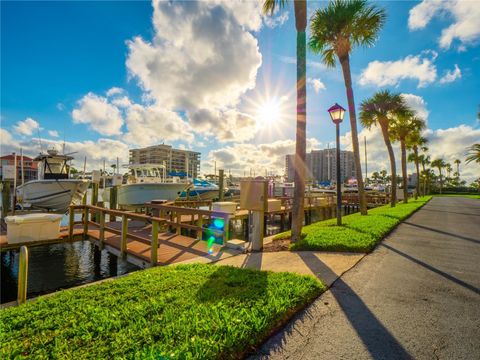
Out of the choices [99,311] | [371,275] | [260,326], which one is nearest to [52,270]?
[99,311]

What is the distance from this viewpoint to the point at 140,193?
17797 mm

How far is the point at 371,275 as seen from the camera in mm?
4902

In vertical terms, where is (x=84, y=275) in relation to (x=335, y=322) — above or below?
below

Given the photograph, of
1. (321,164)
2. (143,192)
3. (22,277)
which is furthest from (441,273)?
(321,164)

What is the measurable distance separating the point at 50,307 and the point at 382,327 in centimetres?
433

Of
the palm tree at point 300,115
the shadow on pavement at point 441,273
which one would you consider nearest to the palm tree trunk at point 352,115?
the palm tree at point 300,115

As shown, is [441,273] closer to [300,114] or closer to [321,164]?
[300,114]

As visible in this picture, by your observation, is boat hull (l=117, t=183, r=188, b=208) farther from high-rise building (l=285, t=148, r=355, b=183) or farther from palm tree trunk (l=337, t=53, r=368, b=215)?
high-rise building (l=285, t=148, r=355, b=183)

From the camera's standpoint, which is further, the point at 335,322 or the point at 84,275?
the point at 84,275

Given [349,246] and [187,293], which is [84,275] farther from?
[349,246]

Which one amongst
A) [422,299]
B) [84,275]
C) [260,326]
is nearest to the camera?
[260,326]

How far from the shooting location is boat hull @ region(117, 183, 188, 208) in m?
17.8

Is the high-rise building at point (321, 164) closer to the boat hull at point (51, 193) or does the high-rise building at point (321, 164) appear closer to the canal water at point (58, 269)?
the boat hull at point (51, 193)

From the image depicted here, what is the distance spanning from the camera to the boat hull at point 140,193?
58.4 feet
